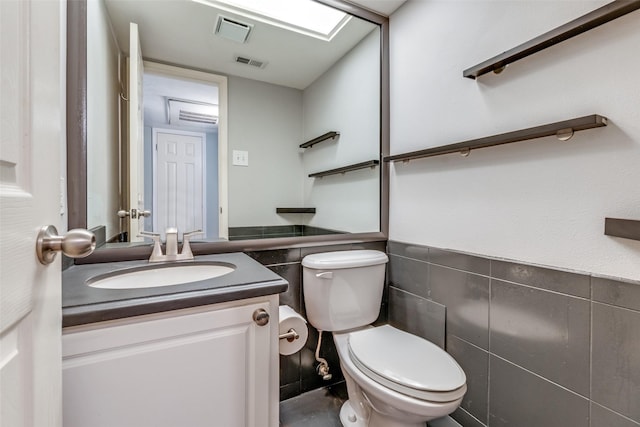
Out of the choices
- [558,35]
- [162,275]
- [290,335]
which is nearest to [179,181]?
[162,275]

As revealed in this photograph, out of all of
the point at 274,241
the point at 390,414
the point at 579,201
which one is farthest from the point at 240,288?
the point at 579,201

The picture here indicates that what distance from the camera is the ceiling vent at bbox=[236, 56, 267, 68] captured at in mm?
1812

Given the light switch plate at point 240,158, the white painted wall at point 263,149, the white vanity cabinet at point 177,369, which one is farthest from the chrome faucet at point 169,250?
the light switch plate at point 240,158

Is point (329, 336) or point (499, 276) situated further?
point (329, 336)

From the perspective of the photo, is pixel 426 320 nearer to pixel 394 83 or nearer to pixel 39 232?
pixel 394 83

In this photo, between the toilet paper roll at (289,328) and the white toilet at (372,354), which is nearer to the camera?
the white toilet at (372,354)

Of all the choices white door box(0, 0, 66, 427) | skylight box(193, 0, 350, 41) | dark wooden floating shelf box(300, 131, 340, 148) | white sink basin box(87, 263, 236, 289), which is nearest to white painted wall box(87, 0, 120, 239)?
white sink basin box(87, 263, 236, 289)

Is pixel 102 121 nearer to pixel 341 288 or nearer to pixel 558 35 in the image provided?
pixel 341 288

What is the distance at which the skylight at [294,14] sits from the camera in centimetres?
157

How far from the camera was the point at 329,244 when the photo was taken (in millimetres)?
1565

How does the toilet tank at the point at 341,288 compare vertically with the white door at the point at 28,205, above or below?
below

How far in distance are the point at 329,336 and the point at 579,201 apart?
1261 mm

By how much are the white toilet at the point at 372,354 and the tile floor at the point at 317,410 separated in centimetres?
8

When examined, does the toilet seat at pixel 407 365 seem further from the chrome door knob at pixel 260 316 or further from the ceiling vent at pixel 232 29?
the ceiling vent at pixel 232 29
